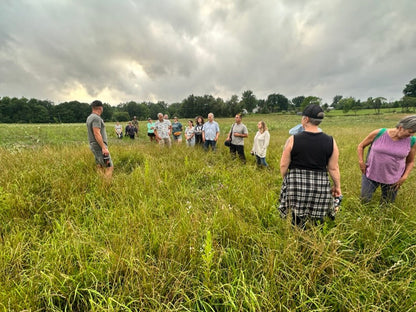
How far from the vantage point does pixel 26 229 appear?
7.27 feet

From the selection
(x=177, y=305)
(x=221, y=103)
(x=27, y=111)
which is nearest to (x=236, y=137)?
(x=177, y=305)

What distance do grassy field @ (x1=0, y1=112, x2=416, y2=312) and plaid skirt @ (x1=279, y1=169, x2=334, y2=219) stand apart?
22 centimetres

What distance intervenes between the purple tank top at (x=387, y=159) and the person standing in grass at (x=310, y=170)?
1144mm

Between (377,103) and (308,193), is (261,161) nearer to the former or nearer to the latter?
(308,193)

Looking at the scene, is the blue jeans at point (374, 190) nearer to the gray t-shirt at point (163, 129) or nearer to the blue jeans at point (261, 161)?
the blue jeans at point (261, 161)

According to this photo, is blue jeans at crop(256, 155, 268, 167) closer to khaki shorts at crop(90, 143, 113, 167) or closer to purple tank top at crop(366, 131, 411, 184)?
purple tank top at crop(366, 131, 411, 184)

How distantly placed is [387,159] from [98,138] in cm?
509

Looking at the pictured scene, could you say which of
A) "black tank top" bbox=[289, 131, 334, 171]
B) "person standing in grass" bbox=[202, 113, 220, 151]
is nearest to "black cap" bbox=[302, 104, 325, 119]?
"black tank top" bbox=[289, 131, 334, 171]

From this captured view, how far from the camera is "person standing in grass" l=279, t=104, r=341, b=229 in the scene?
5.68 feet

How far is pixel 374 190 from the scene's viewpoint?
2.67m

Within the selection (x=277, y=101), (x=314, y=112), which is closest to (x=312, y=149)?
(x=314, y=112)

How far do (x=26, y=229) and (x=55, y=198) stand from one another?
0.87 metres

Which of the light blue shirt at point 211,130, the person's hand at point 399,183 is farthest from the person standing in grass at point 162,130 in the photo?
the person's hand at point 399,183

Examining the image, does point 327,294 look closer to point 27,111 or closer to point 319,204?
point 319,204
